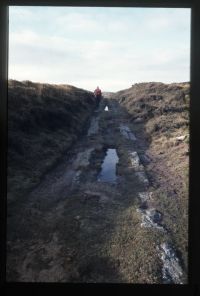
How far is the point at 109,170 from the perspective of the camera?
2.79 metres

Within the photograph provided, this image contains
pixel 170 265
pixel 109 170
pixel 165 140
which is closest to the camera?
pixel 170 265

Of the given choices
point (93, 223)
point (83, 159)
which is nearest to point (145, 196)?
point (93, 223)

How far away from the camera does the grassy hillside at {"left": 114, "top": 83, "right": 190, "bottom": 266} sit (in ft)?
8.49

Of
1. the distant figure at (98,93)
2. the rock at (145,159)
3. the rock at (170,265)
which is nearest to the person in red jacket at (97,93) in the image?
the distant figure at (98,93)

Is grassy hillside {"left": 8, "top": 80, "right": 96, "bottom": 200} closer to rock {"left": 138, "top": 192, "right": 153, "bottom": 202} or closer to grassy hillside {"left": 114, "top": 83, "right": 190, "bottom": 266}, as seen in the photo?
grassy hillside {"left": 114, "top": 83, "right": 190, "bottom": 266}

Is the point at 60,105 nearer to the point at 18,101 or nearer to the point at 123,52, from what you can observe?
the point at 18,101

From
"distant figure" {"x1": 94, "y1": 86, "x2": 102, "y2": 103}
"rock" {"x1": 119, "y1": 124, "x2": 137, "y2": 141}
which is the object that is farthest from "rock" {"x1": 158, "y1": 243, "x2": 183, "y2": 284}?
"distant figure" {"x1": 94, "y1": 86, "x2": 102, "y2": 103}

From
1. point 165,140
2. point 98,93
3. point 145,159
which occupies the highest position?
point 98,93

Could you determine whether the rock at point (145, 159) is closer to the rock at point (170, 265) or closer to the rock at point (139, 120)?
the rock at point (139, 120)

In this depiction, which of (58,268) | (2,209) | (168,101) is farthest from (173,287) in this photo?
(168,101)

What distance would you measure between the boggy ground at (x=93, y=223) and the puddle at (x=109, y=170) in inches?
1.6

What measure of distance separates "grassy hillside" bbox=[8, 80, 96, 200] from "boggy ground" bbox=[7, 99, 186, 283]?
89 mm

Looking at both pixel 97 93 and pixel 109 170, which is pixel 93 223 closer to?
pixel 109 170

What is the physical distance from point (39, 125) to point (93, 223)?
0.86m
